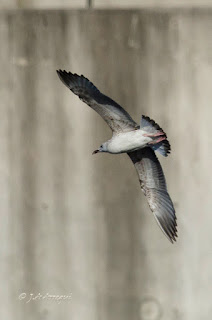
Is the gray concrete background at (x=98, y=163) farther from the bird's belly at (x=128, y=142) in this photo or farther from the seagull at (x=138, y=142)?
the bird's belly at (x=128, y=142)

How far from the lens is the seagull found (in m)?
6.77

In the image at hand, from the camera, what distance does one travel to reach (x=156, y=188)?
712 centimetres

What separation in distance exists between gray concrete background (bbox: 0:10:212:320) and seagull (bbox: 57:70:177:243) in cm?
36

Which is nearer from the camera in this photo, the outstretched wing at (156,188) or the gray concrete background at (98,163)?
the outstretched wing at (156,188)

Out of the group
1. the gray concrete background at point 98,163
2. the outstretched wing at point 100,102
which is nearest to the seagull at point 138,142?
the outstretched wing at point 100,102

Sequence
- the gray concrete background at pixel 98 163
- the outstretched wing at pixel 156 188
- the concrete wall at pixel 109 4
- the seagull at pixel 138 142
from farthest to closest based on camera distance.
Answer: the concrete wall at pixel 109 4 → the gray concrete background at pixel 98 163 → the outstretched wing at pixel 156 188 → the seagull at pixel 138 142

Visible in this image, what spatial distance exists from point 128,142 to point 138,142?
57 mm

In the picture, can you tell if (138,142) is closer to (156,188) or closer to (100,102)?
(100,102)

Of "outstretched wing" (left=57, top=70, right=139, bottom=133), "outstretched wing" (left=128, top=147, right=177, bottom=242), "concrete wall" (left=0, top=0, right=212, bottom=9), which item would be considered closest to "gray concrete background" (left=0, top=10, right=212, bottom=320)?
"concrete wall" (left=0, top=0, right=212, bottom=9)

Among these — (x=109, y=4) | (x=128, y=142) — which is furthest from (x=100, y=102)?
(x=109, y=4)

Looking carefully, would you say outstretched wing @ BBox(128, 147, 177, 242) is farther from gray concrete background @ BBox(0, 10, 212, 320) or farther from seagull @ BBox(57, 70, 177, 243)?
gray concrete background @ BBox(0, 10, 212, 320)

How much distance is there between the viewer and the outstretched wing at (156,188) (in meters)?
7.04

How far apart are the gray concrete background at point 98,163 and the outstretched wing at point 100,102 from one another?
0.62m

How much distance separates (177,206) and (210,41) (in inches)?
41.7
